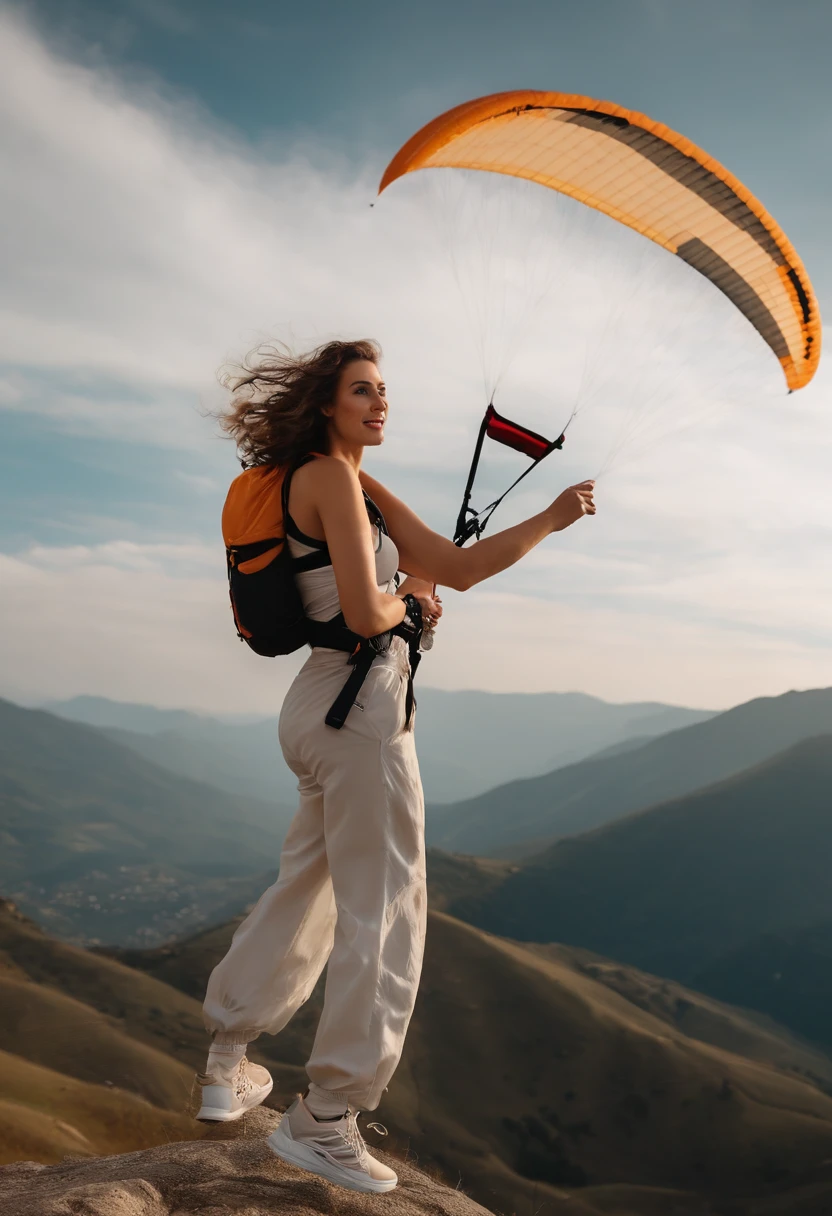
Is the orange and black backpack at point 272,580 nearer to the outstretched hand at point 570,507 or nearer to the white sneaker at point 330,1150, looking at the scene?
the outstretched hand at point 570,507

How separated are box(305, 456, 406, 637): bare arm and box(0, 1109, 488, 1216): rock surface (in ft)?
7.55

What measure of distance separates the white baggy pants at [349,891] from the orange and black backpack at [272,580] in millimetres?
73

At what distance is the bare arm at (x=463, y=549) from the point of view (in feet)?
13.0

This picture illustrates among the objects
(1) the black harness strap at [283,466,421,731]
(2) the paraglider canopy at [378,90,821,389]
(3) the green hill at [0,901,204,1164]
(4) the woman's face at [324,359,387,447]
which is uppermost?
(2) the paraglider canopy at [378,90,821,389]

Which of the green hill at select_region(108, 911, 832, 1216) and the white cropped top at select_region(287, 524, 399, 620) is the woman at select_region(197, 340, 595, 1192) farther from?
the green hill at select_region(108, 911, 832, 1216)

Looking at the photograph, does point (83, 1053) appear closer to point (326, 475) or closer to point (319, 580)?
point (319, 580)

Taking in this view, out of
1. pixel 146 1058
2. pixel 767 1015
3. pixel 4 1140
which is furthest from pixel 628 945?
pixel 4 1140

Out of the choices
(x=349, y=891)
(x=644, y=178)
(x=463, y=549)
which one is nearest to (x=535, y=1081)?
(x=644, y=178)

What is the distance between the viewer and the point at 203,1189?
3715mm

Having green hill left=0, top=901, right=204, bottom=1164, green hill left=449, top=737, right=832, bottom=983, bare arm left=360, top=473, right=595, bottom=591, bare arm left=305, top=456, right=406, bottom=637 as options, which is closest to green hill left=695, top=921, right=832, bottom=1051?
green hill left=449, top=737, right=832, bottom=983

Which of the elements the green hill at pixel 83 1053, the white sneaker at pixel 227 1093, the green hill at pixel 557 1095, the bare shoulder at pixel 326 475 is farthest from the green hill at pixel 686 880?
the bare shoulder at pixel 326 475

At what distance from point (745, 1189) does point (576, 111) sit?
5505cm

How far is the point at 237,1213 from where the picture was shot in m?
3.50

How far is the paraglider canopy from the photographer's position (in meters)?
5.01
